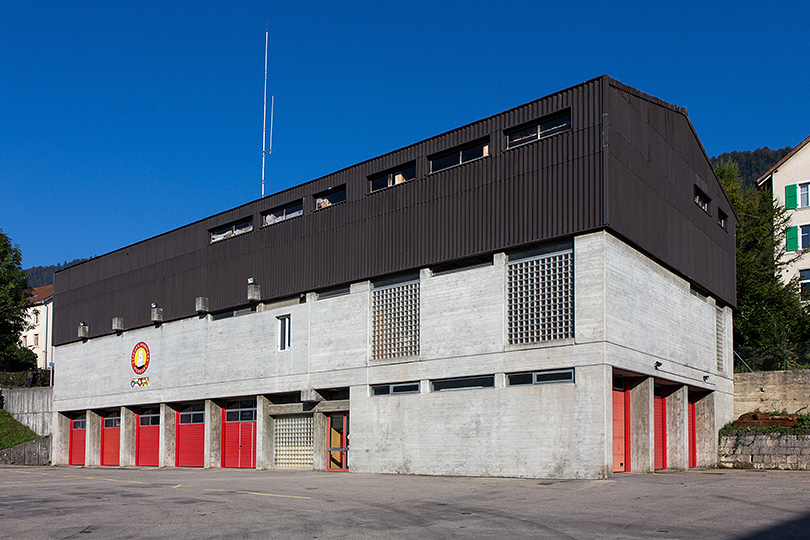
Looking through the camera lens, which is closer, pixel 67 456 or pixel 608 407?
pixel 608 407

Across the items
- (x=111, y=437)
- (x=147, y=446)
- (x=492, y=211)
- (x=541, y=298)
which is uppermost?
(x=492, y=211)

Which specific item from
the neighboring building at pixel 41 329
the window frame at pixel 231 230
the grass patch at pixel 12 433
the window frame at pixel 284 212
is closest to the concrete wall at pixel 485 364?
the window frame at pixel 284 212

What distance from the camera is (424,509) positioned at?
15.3 meters

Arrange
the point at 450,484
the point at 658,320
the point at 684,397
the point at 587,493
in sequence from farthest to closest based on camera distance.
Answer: the point at 684,397, the point at 658,320, the point at 450,484, the point at 587,493

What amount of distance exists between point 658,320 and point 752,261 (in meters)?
18.0

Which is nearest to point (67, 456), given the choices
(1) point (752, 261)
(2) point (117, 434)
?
(2) point (117, 434)

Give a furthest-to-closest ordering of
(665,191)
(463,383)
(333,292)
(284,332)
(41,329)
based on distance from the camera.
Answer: (41,329) < (284,332) < (333,292) < (665,191) < (463,383)

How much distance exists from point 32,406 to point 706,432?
39.0 m

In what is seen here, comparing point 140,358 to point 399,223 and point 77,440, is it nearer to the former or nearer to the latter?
point 77,440

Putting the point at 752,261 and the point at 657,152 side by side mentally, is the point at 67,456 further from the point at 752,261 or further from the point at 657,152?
the point at 752,261

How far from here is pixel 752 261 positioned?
40625 millimetres

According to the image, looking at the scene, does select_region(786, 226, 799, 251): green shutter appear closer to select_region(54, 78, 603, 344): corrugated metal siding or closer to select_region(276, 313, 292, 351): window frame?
select_region(54, 78, 603, 344): corrugated metal siding

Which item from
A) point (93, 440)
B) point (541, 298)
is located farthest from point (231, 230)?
point (541, 298)

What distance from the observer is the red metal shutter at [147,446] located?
127 ft
